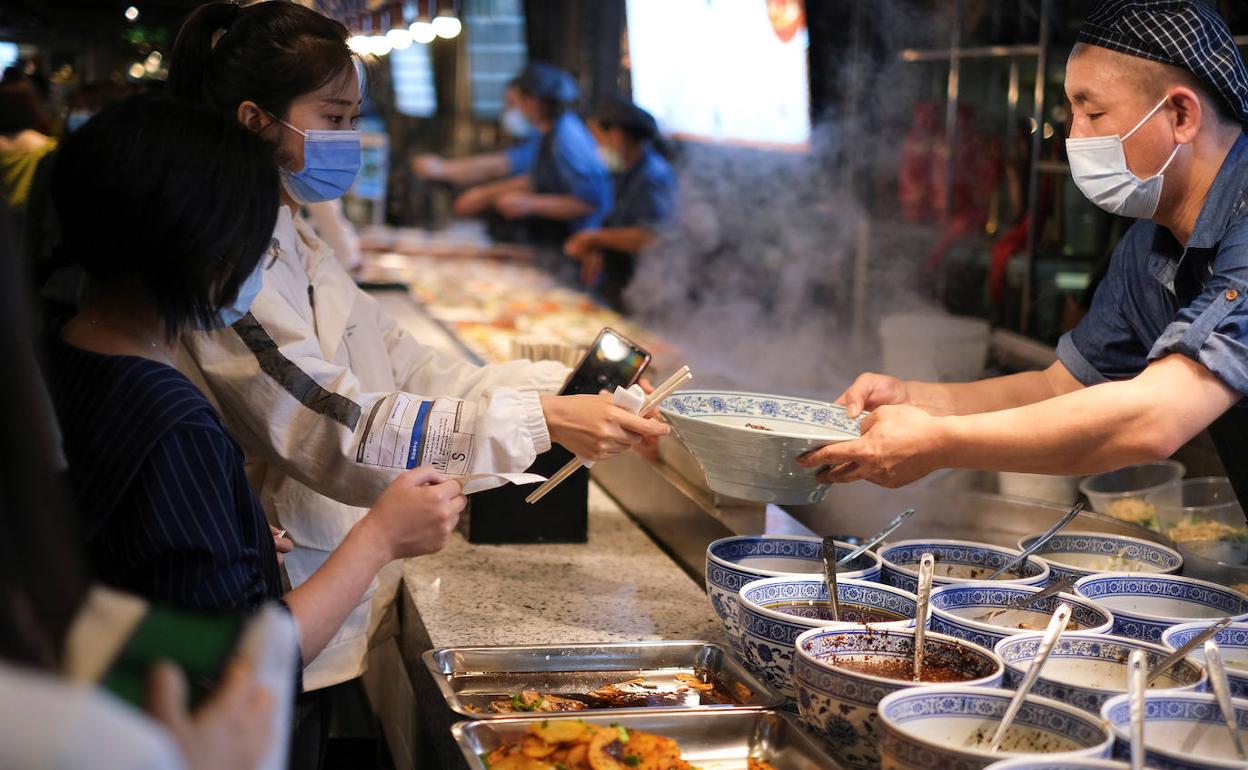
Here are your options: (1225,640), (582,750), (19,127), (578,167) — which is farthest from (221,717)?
(578,167)

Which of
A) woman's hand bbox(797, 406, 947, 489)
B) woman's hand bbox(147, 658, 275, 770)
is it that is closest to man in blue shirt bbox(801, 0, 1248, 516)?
woman's hand bbox(797, 406, 947, 489)

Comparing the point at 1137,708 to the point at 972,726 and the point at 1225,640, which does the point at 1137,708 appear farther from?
the point at 1225,640

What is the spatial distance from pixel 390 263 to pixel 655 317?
266cm

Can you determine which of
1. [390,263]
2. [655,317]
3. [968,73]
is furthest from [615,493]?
[390,263]

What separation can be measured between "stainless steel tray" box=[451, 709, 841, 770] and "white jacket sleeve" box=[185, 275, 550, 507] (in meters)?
0.57

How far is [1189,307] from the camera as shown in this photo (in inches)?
78.6

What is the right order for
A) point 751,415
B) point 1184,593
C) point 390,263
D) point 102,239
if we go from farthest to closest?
point 390,263 < point 751,415 < point 1184,593 < point 102,239

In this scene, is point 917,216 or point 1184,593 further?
point 917,216

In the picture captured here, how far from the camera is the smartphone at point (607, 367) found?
267cm

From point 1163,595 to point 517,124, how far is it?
922 cm

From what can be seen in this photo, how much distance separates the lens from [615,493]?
3.52m

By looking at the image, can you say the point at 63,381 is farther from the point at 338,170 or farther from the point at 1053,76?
the point at 1053,76

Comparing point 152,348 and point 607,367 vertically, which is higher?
point 152,348

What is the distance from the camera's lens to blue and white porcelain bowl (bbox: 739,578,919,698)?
1.87 m
